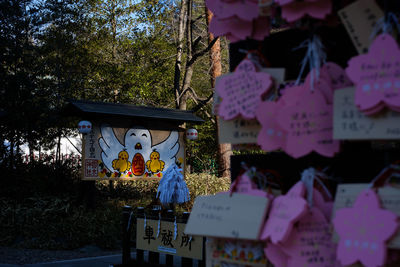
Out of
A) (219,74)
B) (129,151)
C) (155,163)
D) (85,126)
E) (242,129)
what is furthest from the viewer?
(219,74)

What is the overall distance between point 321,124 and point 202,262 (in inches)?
156

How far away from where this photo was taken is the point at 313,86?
155 centimetres

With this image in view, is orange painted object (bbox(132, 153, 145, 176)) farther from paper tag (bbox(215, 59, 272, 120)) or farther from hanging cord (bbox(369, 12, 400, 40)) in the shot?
hanging cord (bbox(369, 12, 400, 40))

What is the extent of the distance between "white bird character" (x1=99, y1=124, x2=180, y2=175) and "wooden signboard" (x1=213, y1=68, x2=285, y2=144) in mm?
10004

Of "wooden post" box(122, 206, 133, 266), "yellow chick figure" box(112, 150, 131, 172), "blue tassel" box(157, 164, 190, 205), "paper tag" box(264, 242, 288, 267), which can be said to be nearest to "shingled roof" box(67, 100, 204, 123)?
"yellow chick figure" box(112, 150, 131, 172)

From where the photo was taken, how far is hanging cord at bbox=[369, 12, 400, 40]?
139cm

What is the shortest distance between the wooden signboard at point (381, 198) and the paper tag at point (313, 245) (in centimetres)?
7

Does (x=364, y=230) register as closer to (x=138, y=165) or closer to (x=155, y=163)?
(x=138, y=165)

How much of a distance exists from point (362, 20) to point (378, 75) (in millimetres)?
225

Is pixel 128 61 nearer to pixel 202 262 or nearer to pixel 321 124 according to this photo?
pixel 202 262

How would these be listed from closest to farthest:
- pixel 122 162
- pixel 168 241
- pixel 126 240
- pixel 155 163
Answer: pixel 168 241 → pixel 126 240 → pixel 122 162 → pixel 155 163

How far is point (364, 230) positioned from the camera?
1.33 metres

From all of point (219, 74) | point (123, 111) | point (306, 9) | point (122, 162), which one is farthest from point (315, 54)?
point (219, 74)

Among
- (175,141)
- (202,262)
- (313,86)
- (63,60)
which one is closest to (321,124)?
(313,86)
